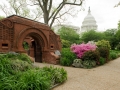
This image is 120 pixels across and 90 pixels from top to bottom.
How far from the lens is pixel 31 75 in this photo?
406 centimetres

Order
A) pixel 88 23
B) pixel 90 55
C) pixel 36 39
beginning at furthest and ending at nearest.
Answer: pixel 88 23 → pixel 36 39 → pixel 90 55

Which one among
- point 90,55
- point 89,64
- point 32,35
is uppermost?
point 32,35

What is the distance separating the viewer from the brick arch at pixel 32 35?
8.22 meters

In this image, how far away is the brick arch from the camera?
8.22 metres

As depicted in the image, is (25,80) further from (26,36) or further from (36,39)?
(36,39)

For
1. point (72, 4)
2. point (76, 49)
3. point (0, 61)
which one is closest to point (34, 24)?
point (76, 49)

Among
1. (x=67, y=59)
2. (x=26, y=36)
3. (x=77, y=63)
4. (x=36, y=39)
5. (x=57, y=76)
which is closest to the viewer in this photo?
(x=57, y=76)

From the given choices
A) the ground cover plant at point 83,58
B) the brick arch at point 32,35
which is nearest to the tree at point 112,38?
the ground cover plant at point 83,58

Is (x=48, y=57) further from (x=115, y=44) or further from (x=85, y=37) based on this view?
(x=115, y=44)

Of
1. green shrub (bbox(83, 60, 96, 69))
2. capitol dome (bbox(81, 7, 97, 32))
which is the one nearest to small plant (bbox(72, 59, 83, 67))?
green shrub (bbox(83, 60, 96, 69))

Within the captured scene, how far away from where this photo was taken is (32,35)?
31.8ft

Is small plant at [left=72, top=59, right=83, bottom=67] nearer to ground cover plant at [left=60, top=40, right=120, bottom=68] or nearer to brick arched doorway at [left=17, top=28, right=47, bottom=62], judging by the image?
ground cover plant at [left=60, top=40, right=120, bottom=68]

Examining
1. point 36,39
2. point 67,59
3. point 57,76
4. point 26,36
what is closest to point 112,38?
point 67,59

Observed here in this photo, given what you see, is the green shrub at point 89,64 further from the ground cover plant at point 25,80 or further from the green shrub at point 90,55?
the ground cover plant at point 25,80
